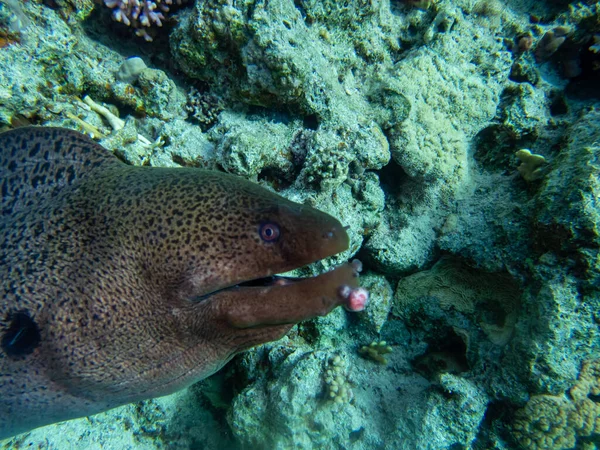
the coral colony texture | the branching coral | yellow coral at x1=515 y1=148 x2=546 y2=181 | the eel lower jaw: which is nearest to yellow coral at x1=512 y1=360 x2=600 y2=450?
the coral colony texture

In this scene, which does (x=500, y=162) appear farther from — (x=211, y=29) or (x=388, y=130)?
(x=211, y=29)

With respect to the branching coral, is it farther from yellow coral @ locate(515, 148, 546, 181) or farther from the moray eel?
A: yellow coral @ locate(515, 148, 546, 181)

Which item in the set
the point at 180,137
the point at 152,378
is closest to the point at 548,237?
the point at 152,378

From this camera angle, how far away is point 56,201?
175 centimetres

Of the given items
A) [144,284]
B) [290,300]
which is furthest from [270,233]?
[144,284]

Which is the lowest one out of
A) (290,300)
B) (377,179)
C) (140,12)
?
(290,300)

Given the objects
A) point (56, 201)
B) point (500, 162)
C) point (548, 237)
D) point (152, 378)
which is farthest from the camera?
point (500, 162)

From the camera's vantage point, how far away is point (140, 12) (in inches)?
112

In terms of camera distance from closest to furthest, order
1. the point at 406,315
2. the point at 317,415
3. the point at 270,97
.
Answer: the point at 317,415
the point at 270,97
the point at 406,315

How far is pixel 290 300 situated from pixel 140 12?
314 centimetres

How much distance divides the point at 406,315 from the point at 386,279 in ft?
1.35

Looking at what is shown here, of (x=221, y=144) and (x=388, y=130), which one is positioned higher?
(x=388, y=130)

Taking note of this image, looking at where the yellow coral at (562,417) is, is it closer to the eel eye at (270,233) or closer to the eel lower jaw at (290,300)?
the eel lower jaw at (290,300)

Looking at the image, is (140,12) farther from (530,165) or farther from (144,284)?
(530,165)
